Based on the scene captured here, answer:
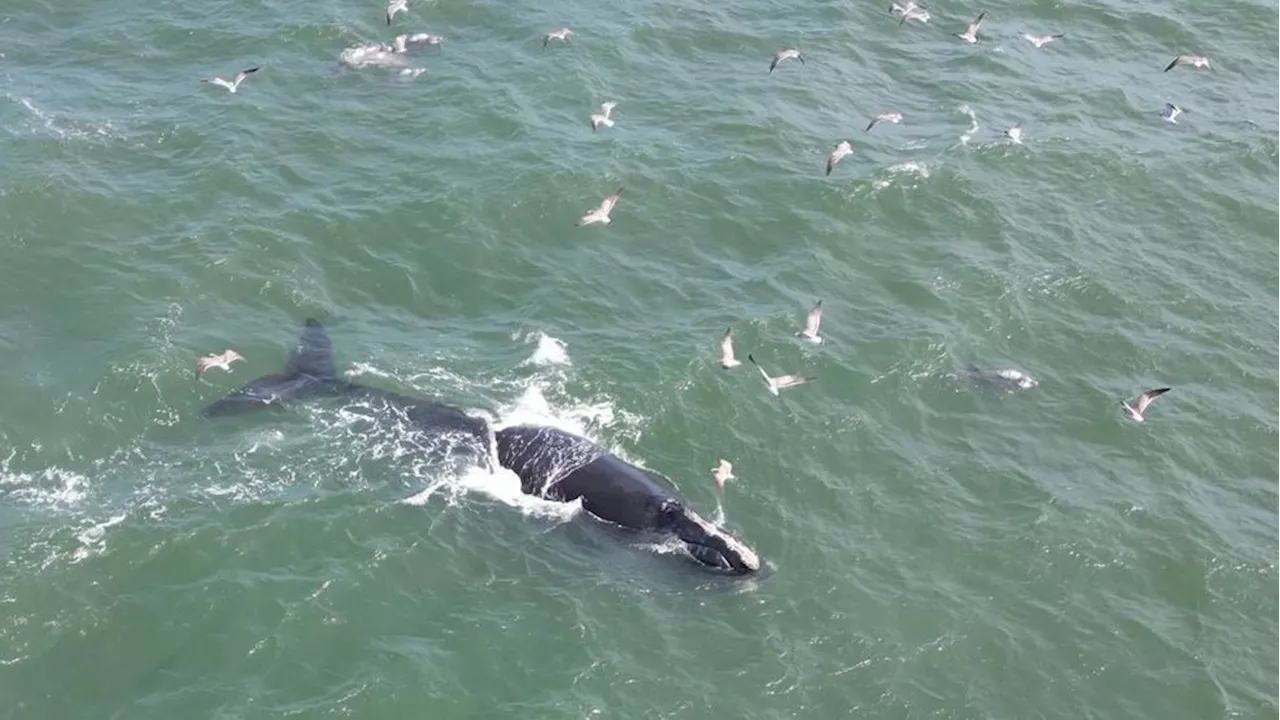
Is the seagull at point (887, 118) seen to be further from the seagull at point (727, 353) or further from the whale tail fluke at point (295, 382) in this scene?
the whale tail fluke at point (295, 382)

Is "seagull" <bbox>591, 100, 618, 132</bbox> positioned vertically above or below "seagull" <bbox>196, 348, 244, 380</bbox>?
above

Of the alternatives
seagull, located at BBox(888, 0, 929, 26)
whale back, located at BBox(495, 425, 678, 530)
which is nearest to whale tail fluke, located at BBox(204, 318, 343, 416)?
whale back, located at BBox(495, 425, 678, 530)

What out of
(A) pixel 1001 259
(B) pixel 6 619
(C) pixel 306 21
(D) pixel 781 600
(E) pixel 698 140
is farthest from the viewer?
(C) pixel 306 21

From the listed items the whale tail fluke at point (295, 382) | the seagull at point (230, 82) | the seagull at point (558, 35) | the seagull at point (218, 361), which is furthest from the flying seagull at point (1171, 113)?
the seagull at point (218, 361)

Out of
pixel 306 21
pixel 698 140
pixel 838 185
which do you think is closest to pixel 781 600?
pixel 838 185

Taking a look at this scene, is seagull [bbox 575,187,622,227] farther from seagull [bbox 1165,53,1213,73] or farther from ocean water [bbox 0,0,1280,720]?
seagull [bbox 1165,53,1213,73]

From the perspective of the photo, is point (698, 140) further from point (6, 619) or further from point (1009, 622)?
point (6, 619)
